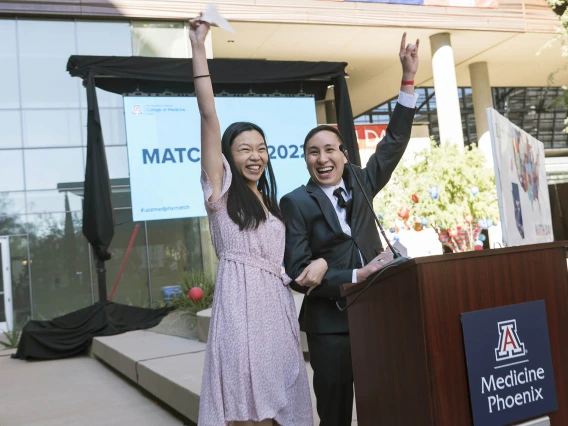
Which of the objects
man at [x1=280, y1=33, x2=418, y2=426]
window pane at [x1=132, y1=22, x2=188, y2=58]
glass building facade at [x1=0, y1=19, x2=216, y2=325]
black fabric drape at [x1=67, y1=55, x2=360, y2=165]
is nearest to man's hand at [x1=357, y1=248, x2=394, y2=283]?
man at [x1=280, y1=33, x2=418, y2=426]

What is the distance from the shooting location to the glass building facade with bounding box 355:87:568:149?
3106cm

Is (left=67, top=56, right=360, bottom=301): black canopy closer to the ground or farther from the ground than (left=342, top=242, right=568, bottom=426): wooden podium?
farther from the ground

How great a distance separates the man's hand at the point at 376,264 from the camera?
2100mm

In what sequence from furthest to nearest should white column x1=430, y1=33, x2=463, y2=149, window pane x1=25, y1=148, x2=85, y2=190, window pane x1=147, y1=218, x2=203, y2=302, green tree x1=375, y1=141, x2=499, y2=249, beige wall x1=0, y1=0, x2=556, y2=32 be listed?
white column x1=430, y1=33, x2=463, y2=149 < window pane x1=25, y1=148, x2=85, y2=190 < window pane x1=147, y1=218, x2=203, y2=302 < beige wall x1=0, y1=0, x2=556, y2=32 < green tree x1=375, y1=141, x2=499, y2=249

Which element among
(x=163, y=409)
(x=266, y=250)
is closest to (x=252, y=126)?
(x=266, y=250)

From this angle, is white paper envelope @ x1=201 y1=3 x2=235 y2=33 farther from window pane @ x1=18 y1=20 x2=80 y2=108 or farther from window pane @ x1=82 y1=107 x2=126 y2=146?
window pane @ x1=18 y1=20 x2=80 y2=108

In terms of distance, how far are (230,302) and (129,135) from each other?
8624 mm

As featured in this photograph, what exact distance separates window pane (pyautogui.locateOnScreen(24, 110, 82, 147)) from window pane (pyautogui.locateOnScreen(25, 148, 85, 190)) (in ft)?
0.58

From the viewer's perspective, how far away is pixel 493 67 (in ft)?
67.3

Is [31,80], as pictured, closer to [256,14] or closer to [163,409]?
[256,14]

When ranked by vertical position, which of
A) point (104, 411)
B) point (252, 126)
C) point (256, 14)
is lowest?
point (104, 411)

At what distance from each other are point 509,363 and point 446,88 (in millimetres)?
15172

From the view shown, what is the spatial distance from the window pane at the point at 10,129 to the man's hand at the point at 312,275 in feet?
43.0

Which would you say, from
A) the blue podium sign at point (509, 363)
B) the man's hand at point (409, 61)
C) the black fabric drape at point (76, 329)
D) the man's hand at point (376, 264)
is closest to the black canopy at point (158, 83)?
the black fabric drape at point (76, 329)
